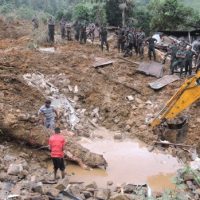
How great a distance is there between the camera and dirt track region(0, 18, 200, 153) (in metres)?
15.3

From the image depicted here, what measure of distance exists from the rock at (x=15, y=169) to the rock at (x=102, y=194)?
6.60ft

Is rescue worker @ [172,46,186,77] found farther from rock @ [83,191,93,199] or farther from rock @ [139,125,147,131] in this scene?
rock @ [83,191,93,199]

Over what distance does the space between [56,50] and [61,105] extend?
236 inches

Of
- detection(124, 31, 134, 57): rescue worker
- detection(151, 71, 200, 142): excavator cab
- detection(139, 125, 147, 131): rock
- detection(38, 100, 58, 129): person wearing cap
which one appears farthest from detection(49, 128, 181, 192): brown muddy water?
detection(124, 31, 134, 57): rescue worker

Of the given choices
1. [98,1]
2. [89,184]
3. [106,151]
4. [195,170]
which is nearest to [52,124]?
[106,151]

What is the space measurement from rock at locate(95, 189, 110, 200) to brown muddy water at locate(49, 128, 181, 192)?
117cm

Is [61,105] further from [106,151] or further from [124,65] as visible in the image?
[124,65]

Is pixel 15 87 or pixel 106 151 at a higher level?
pixel 15 87

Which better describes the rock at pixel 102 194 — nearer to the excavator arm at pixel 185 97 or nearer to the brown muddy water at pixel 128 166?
the brown muddy water at pixel 128 166

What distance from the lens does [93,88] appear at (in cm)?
1734

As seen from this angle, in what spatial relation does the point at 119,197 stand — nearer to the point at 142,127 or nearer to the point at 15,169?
the point at 15,169

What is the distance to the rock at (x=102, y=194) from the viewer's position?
10.2 m

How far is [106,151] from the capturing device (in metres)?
13.9

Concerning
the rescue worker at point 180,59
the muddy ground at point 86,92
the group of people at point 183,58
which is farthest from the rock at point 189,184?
the rescue worker at point 180,59
